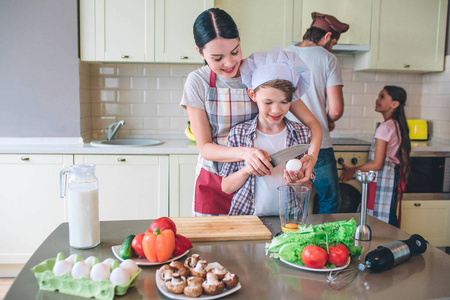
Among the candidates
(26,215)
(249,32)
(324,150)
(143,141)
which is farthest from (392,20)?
(26,215)

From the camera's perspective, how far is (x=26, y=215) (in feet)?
10.5

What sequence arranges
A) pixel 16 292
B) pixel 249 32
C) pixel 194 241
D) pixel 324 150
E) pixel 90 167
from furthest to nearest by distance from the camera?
1. pixel 249 32
2. pixel 324 150
3. pixel 194 241
4. pixel 90 167
5. pixel 16 292

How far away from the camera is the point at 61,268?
43.0 inches

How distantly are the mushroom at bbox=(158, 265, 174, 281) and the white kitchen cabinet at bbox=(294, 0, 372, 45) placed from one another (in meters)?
2.76

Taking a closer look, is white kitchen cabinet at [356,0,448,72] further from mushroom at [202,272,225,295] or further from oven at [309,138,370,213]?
mushroom at [202,272,225,295]

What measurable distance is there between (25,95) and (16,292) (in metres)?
2.57

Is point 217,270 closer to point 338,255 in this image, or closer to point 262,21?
point 338,255

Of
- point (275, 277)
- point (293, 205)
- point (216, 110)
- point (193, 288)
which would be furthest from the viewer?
point (216, 110)

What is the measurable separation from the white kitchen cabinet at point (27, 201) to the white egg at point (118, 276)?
7.37 ft

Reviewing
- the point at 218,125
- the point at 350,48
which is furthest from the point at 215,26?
the point at 350,48

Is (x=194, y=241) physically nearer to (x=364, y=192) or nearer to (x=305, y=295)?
(x=305, y=295)

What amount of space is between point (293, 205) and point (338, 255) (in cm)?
29

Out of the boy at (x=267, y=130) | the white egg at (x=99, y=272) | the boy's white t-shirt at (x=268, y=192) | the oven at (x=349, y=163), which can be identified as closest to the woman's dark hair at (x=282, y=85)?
the boy at (x=267, y=130)

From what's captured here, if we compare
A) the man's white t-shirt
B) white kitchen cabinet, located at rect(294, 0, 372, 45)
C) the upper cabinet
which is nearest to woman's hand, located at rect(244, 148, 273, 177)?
the man's white t-shirt
